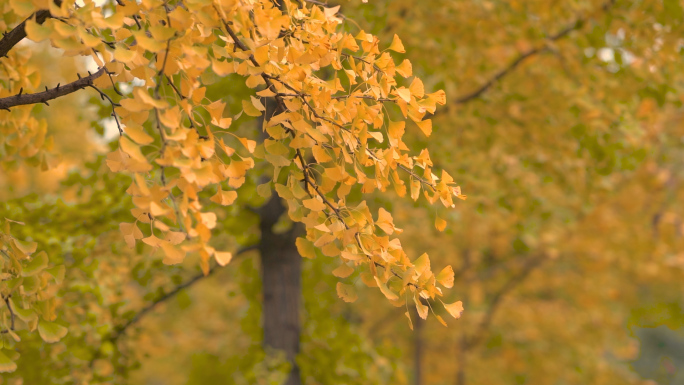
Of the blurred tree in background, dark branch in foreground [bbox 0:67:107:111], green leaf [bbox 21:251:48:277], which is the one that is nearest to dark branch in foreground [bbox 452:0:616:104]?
the blurred tree in background

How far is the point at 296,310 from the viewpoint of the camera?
16.3ft

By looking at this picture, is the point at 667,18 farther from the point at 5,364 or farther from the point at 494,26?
the point at 5,364

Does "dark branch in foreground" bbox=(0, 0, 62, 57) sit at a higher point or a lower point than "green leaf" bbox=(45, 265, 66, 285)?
higher

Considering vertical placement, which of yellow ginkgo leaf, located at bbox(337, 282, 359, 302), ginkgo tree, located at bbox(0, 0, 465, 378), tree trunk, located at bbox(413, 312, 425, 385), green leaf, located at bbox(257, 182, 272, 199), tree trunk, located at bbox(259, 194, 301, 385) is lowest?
tree trunk, located at bbox(413, 312, 425, 385)

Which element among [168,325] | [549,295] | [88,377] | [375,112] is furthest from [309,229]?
[549,295]

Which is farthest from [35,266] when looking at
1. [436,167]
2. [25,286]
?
[436,167]

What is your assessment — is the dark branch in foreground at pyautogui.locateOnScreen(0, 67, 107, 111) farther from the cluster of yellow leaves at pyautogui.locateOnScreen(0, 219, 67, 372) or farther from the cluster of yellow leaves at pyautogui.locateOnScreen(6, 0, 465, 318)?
the cluster of yellow leaves at pyautogui.locateOnScreen(0, 219, 67, 372)

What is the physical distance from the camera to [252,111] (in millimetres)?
1676

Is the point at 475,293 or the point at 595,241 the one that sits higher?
the point at 595,241

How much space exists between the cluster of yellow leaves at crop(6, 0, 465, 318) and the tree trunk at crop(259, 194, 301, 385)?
305 centimetres

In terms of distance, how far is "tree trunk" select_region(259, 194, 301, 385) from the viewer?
4.84 metres

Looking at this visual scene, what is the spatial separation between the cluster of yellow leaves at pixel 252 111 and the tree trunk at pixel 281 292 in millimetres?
3051

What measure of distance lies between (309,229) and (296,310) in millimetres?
3353

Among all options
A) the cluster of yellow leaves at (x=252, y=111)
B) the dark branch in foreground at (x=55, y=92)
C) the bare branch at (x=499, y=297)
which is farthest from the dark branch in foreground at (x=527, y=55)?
the bare branch at (x=499, y=297)
